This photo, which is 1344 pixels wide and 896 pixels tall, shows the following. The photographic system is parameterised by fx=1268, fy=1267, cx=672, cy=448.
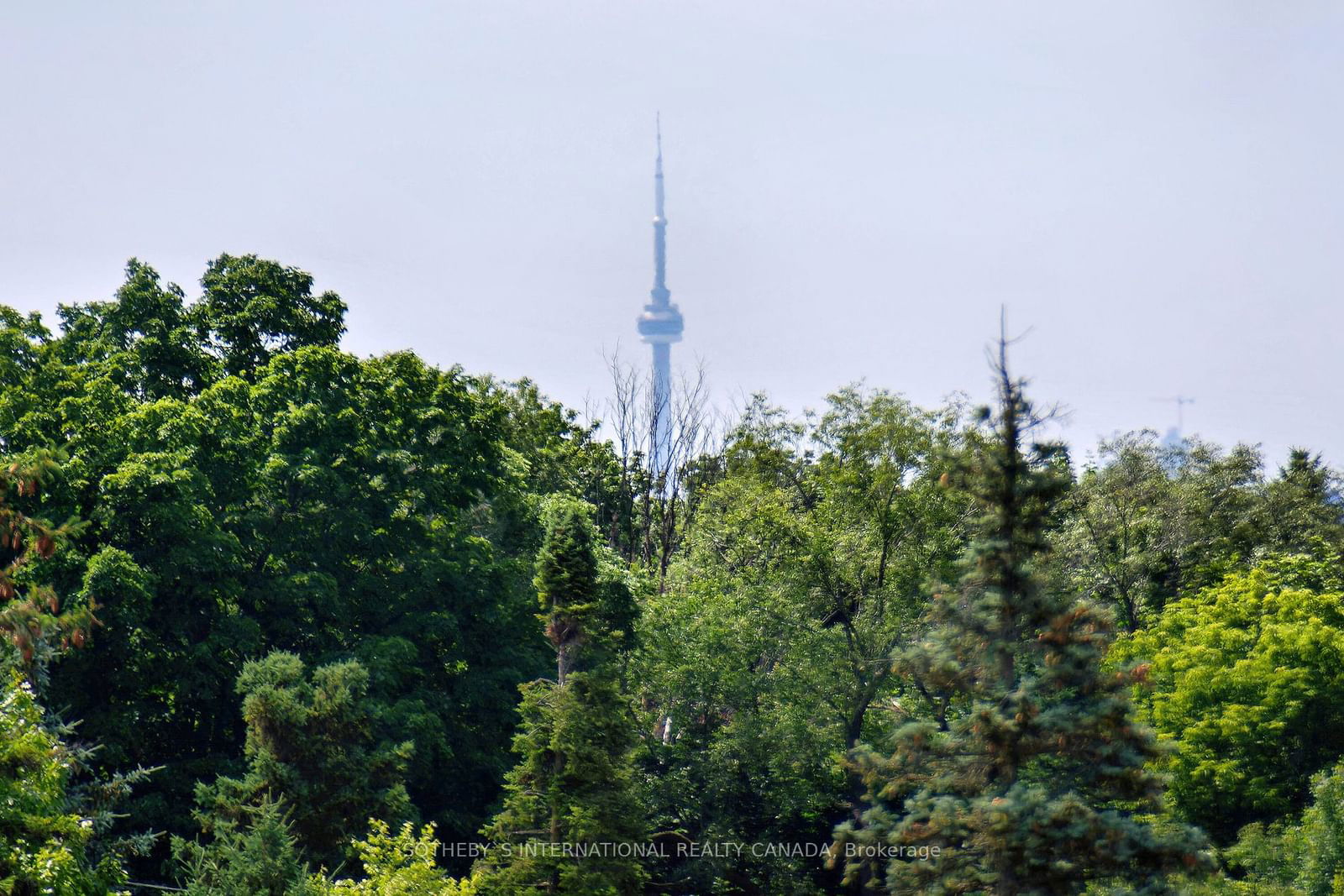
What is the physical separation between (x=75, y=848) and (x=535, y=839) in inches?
330

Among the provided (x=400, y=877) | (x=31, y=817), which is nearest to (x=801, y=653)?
(x=400, y=877)

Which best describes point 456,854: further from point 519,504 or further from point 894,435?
point 894,435

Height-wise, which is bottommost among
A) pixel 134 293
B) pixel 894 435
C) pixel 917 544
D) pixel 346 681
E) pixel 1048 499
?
pixel 346 681

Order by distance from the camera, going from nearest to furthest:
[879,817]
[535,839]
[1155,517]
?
1. [879,817]
2. [535,839]
3. [1155,517]

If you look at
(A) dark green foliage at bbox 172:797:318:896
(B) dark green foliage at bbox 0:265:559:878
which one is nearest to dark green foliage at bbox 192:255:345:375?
(B) dark green foliage at bbox 0:265:559:878


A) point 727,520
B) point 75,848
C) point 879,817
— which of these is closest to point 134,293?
point 727,520

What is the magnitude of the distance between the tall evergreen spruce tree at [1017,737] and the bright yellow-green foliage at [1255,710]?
19249 mm

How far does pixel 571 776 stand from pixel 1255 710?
1909cm

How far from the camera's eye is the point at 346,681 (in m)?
24.5

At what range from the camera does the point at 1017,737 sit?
15117 millimetres

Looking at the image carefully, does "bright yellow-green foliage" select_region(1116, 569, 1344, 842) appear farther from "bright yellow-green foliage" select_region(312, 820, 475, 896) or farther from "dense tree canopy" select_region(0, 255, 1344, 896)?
"bright yellow-green foliage" select_region(312, 820, 475, 896)

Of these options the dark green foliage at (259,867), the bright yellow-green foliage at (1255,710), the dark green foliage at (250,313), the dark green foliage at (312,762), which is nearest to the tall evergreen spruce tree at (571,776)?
the dark green foliage at (312,762)

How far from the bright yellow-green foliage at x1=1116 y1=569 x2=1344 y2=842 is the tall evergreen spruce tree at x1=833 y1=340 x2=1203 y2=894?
1925 centimetres

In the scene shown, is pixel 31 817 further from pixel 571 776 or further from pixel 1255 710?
pixel 1255 710
